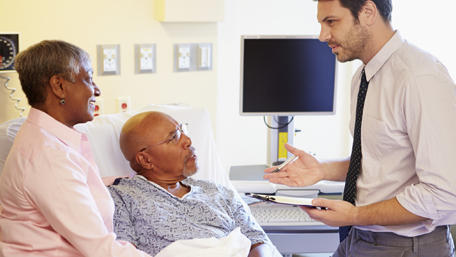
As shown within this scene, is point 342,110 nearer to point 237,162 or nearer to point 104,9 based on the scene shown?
point 237,162

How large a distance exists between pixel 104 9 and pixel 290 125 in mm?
1147

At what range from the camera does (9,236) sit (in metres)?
1.37

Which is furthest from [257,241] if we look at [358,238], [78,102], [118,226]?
[78,102]

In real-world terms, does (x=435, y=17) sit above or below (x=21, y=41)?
above

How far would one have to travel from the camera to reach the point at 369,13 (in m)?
1.49

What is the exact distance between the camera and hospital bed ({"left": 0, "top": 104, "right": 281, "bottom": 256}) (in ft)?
5.62

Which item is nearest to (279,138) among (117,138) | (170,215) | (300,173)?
(300,173)

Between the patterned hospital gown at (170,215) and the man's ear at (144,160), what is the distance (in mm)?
57

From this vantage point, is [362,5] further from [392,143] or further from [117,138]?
[117,138]

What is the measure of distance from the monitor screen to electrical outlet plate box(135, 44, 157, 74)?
524mm

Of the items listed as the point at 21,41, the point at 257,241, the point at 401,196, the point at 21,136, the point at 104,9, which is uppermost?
the point at 104,9

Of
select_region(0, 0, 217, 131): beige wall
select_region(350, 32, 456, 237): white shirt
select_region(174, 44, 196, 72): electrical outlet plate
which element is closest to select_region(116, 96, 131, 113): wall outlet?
select_region(0, 0, 217, 131): beige wall

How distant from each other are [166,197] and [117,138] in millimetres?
381

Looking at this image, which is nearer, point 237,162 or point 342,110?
point 237,162
